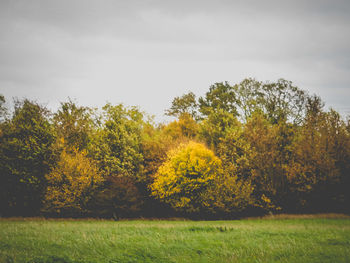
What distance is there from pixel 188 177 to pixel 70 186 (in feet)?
42.2

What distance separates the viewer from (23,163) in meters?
28.0

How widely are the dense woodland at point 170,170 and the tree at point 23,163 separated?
0.32ft

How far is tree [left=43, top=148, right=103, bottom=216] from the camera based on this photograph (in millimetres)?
27812

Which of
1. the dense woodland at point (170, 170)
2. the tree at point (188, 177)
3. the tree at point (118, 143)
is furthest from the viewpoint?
the tree at point (118, 143)

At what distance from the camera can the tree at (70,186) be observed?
27.8 metres

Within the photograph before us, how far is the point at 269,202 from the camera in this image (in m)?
30.2

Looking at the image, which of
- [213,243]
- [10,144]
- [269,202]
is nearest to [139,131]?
[10,144]

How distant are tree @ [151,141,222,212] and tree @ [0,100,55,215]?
12703 mm

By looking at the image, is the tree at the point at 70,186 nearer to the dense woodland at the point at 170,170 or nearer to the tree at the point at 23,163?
the dense woodland at the point at 170,170

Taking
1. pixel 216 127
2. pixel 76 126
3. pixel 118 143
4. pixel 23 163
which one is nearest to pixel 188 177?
pixel 118 143

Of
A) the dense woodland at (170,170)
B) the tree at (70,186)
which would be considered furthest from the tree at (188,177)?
the tree at (70,186)

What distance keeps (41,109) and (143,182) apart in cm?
1515

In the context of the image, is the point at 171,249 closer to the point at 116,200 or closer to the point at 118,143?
the point at 116,200

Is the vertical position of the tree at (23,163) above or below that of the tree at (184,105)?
below
